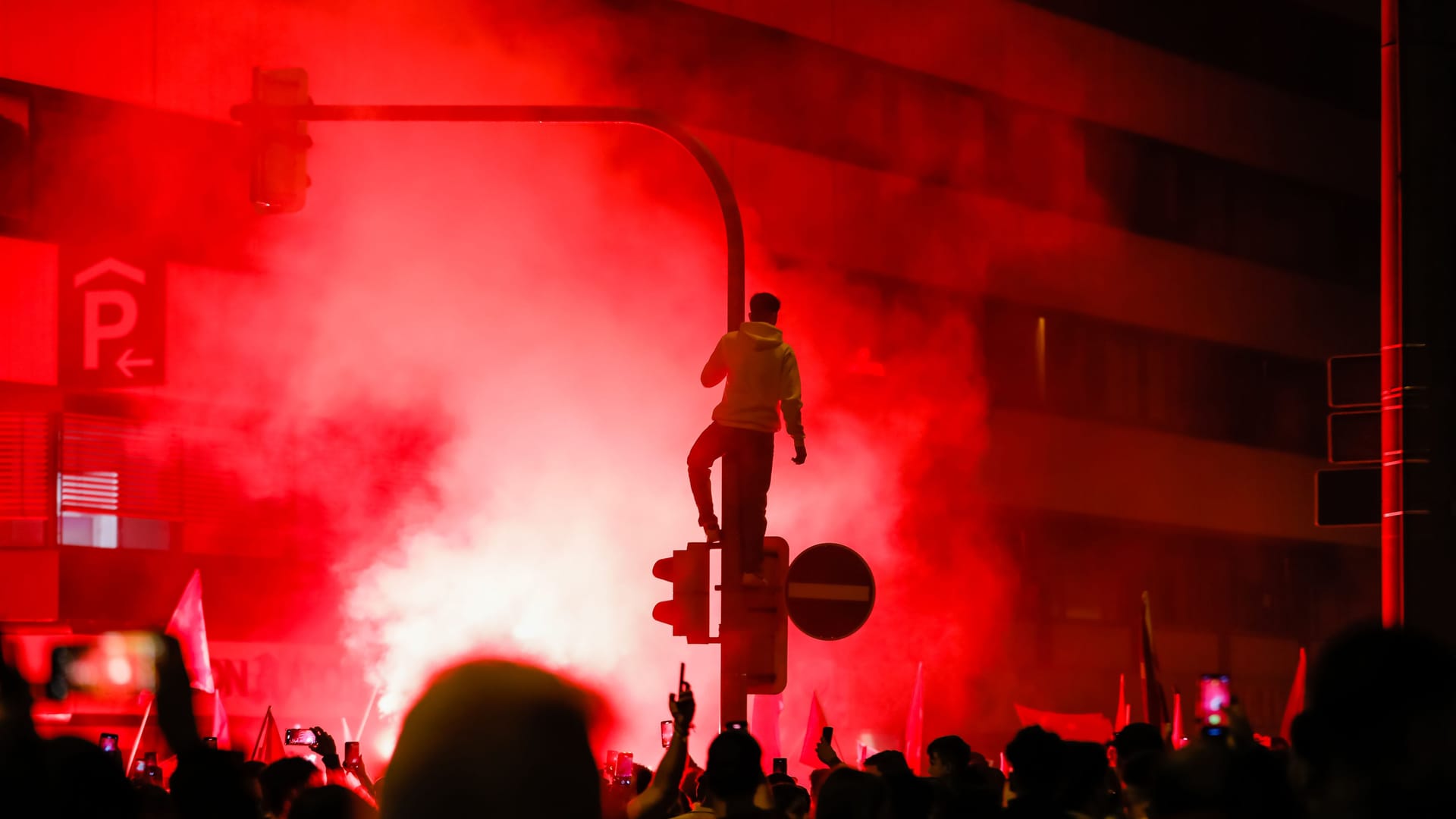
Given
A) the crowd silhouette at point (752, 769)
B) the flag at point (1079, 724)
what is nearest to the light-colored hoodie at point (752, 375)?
the crowd silhouette at point (752, 769)

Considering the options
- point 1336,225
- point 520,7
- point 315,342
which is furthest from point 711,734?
point 1336,225

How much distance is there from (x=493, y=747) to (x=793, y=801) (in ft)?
15.2

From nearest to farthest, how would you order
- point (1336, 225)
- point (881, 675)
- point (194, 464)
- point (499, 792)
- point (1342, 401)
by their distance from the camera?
point (499, 792) → point (1342, 401) → point (194, 464) → point (881, 675) → point (1336, 225)

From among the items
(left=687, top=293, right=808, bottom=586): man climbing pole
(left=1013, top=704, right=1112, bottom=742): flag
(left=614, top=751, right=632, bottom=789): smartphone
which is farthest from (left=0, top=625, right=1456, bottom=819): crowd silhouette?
(left=1013, top=704, right=1112, bottom=742): flag

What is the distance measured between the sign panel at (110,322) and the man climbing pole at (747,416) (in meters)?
8.32

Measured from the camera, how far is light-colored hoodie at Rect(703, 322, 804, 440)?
8.42 m

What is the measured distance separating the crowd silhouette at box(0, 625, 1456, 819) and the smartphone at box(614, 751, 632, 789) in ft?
11.7

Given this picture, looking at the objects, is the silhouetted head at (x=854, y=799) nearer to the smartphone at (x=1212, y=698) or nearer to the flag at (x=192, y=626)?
the smartphone at (x=1212, y=698)

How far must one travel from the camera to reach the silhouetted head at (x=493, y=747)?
164cm

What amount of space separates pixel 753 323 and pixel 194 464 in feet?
34.0

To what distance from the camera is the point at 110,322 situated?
633 inches

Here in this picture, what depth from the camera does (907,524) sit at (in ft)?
82.1

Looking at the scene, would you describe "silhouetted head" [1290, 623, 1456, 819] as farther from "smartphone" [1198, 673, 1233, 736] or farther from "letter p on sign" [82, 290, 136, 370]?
"letter p on sign" [82, 290, 136, 370]

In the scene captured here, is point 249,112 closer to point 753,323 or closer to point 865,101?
point 753,323
